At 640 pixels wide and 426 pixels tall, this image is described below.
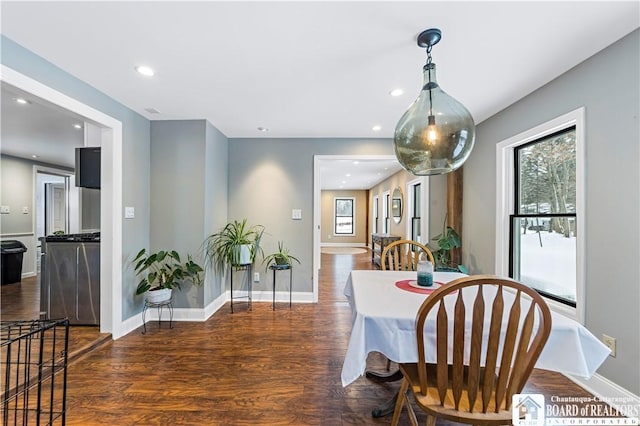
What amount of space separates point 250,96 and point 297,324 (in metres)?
2.43

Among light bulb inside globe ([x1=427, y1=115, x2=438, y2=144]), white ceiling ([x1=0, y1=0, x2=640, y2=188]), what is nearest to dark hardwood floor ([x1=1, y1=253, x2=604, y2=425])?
light bulb inside globe ([x1=427, y1=115, x2=438, y2=144])

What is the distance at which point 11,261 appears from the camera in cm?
468

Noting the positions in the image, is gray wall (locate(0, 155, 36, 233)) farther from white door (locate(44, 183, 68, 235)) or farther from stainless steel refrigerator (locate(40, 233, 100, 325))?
stainless steel refrigerator (locate(40, 233, 100, 325))

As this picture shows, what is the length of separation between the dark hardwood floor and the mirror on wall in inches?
164

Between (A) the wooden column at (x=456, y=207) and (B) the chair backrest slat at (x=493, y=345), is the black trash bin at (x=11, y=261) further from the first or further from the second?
(A) the wooden column at (x=456, y=207)

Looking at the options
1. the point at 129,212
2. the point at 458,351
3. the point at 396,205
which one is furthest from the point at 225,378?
the point at 396,205

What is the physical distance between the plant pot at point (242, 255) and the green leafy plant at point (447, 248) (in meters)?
2.34

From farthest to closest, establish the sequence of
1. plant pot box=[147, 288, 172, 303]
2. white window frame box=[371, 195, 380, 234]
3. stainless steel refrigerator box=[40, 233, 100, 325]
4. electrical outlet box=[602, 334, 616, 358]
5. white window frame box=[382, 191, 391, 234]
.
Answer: white window frame box=[371, 195, 380, 234]
white window frame box=[382, 191, 391, 234]
plant pot box=[147, 288, 172, 303]
stainless steel refrigerator box=[40, 233, 100, 325]
electrical outlet box=[602, 334, 616, 358]

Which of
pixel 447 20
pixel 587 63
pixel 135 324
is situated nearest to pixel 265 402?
pixel 135 324

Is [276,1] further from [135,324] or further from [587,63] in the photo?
[135,324]

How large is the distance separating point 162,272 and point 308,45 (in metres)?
2.73

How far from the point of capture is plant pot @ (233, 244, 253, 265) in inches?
136

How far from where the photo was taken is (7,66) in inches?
71.1

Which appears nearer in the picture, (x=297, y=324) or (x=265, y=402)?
(x=265, y=402)
